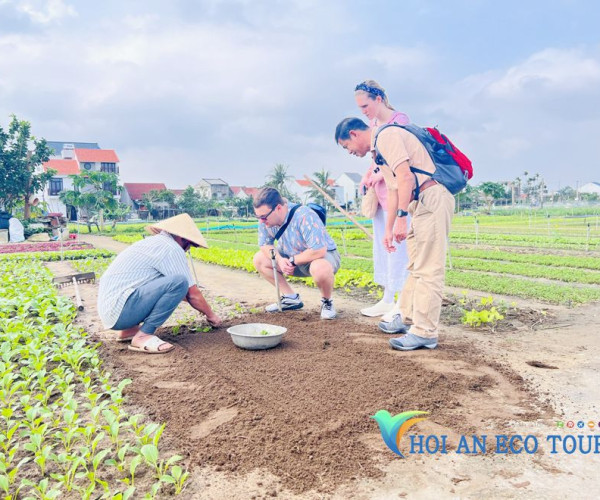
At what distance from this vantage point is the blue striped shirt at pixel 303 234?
471cm

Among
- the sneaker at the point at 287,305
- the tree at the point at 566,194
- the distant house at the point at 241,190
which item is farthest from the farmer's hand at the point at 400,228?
the tree at the point at 566,194

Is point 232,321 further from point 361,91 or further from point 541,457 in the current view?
point 541,457

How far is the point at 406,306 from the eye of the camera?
4.19 m

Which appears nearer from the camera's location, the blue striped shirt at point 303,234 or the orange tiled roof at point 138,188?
the blue striped shirt at point 303,234

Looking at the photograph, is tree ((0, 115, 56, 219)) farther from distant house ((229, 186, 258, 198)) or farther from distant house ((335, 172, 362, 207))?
distant house ((335, 172, 362, 207))

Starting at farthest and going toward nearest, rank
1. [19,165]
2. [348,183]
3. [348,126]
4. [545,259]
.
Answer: [348,183]
[19,165]
[545,259]
[348,126]

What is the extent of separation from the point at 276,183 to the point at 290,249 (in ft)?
167

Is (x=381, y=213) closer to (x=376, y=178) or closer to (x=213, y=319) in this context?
(x=376, y=178)

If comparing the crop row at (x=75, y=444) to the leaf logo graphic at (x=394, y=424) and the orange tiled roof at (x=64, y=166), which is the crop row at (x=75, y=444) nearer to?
the leaf logo graphic at (x=394, y=424)

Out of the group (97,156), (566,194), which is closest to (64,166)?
(97,156)

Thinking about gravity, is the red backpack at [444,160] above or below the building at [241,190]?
below

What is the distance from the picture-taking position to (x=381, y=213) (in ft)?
16.1

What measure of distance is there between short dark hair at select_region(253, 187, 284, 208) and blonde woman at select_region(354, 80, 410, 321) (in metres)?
0.96

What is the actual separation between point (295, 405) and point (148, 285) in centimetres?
168
